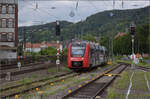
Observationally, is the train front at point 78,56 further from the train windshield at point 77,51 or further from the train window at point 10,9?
the train window at point 10,9

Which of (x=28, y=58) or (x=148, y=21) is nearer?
(x=28, y=58)

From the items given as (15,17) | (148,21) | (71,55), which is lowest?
(71,55)

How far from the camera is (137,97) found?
11.9m

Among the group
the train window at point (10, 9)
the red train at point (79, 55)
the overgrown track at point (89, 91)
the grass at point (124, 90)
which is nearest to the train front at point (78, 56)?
the red train at point (79, 55)

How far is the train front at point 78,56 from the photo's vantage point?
28.9m

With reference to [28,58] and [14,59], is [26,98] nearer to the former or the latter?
[14,59]

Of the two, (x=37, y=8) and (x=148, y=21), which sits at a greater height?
(x=148, y=21)

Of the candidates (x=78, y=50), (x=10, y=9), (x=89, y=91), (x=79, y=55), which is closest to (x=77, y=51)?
(x=78, y=50)

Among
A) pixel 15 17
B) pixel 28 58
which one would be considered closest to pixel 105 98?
pixel 15 17

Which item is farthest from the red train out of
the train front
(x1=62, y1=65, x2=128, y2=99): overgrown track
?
(x1=62, y1=65, x2=128, y2=99): overgrown track

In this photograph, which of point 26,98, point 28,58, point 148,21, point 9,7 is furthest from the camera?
point 148,21

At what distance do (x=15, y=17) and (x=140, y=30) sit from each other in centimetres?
5633

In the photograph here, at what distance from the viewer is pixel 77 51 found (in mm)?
29172

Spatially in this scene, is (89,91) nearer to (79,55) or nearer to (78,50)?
(79,55)
